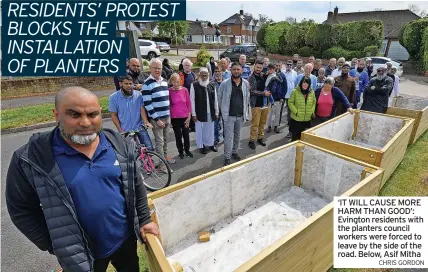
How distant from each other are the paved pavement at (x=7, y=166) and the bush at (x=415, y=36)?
20.6m

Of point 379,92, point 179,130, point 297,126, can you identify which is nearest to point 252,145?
point 297,126

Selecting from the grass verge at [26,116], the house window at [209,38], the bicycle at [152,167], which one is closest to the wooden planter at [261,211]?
the bicycle at [152,167]

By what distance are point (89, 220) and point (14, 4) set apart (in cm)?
1137

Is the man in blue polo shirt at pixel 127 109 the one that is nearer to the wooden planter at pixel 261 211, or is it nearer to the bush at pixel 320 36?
the wooden planter at pixel 261 211

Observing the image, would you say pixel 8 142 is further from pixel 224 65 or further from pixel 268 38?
pixel 268 38

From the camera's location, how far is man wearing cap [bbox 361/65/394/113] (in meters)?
6.18

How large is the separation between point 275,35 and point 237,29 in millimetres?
40158

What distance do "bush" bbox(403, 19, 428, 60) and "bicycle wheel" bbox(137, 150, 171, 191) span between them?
24.8m

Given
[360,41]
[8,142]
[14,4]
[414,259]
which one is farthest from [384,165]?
[360,41]

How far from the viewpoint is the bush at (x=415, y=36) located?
19969mm

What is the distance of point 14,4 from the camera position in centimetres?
934

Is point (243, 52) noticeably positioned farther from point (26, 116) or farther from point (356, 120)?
point (356, 120)

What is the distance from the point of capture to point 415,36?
808 inches

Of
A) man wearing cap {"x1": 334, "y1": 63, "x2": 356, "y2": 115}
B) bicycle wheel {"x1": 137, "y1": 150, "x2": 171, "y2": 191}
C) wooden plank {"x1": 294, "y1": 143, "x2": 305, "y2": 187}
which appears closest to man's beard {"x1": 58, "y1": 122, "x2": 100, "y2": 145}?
bicycle wheel {"x1": 137, "y1": 150, "x2": 171, "y2": 191}
